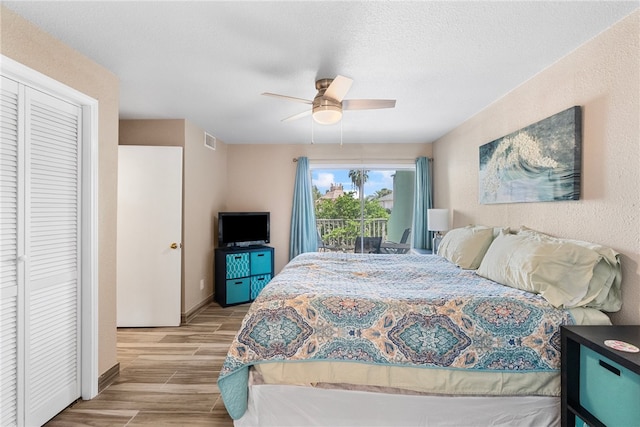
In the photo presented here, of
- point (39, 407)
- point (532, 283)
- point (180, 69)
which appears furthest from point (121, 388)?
point (532, 283)

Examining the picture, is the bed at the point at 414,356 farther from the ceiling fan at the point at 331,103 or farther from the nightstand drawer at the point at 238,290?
the nightstand drawer at the point at 238,290

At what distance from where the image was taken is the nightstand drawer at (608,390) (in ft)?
4.66

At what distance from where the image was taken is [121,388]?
8.27 ft

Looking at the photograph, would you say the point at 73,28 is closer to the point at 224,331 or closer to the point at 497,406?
the point at 224,331

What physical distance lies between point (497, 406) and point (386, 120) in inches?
121

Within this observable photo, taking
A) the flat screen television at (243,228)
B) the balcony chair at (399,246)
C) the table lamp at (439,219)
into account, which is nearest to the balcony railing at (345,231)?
the balcony chair at (399,246)

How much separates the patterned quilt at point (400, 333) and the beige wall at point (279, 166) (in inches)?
136

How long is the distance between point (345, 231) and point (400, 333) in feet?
12.5

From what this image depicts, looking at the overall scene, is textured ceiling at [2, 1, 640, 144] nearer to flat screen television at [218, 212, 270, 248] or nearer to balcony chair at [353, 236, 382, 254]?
flat screen television at [218, 212, 270, 248]

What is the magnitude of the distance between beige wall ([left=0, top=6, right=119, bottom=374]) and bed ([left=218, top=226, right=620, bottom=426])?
1.28 metres

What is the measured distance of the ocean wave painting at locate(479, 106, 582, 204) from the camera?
2230 mm

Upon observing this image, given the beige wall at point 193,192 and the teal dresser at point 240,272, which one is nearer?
the beige wall at point 193,192

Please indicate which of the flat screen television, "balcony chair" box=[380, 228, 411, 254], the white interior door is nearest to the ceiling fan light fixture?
the white interior door

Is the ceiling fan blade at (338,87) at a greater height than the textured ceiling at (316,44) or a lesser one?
lesser
